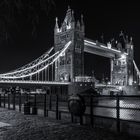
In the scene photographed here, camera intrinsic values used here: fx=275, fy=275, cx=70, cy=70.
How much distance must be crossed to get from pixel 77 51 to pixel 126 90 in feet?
117

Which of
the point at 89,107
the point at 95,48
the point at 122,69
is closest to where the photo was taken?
the point at 89,107

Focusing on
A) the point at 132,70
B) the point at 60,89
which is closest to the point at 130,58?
the point at 132,70

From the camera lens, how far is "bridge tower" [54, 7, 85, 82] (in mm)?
89375

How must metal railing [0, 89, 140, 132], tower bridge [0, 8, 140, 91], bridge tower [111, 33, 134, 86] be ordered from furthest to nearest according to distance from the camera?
bridge tower [111, 33, 134, 86] → tower bridge [0, 8, 140, 91] → metal railing [0, 89, 140, 132]

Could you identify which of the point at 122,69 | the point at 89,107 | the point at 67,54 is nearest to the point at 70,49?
the point at 67,54

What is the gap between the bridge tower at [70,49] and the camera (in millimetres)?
89375

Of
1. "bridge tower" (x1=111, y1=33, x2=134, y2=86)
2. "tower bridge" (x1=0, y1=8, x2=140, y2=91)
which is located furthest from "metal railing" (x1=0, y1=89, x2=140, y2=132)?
"bridge tower" (x1=111, y1=33, x2=134, y2=86)

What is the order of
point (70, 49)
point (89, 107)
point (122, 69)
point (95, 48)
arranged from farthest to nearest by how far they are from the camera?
point (122, 69) → point (95, 48) → point (70, 49) → point (89, 107)

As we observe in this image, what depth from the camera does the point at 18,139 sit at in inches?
303

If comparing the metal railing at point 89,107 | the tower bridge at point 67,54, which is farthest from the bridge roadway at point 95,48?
the metal railing at point 89,107

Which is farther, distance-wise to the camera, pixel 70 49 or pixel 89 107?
pixel 70 49

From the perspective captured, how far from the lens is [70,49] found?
9212 centimetres

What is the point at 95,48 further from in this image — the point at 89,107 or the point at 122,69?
the point at 89,107

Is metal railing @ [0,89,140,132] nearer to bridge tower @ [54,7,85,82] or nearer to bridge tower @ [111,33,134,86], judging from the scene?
bridge tower @ [54,7,85,82]
